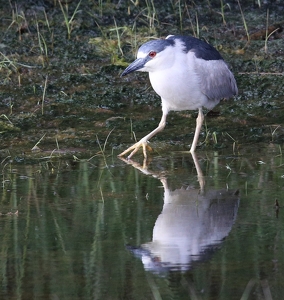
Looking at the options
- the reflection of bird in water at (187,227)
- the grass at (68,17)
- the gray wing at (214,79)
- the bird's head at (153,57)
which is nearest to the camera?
the reflection of bird in water at (187,227)

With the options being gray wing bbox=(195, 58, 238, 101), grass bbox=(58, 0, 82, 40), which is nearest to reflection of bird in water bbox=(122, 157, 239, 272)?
gray wing bbox=(195, 58, 238, 101)

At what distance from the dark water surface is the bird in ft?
1.67

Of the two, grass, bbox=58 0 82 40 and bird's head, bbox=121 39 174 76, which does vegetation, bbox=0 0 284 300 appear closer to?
grass, bbox=58 0 82 40

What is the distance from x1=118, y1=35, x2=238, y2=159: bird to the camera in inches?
249

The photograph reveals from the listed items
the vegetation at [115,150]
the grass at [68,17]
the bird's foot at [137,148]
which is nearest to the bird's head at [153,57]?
the bird's foot at [137,148]

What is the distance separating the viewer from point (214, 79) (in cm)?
689

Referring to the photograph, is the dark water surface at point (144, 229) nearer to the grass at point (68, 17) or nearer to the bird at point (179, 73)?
the bird at point (179, 73)

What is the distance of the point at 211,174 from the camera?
574cm

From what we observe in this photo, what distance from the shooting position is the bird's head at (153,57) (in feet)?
20.6

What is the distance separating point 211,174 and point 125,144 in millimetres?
1267

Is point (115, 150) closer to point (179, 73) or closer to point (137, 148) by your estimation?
point (137, 148)

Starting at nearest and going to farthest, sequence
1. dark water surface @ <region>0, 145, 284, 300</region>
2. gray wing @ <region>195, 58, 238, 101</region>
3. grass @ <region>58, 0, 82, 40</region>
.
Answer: dark water surface @ <region>0, 145, 284, 300</region> → gray wing @ <region>195, 58, 238, 101</region> → grass @ <region>58, 0, 82, 40</region>

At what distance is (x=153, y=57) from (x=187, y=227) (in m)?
2.08

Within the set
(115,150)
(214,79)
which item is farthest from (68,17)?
(115,150)
